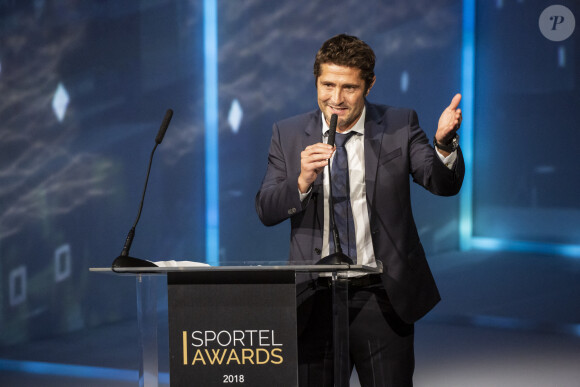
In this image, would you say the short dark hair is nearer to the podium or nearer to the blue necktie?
the blue necktie

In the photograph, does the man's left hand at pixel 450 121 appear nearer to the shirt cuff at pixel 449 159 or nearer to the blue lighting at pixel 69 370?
the shirt cuff at pixel 449 159

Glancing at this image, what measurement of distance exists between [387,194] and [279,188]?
31cm

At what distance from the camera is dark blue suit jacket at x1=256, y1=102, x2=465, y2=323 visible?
2170 millimetres

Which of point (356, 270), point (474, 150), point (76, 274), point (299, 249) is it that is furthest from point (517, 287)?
point (356, 270)

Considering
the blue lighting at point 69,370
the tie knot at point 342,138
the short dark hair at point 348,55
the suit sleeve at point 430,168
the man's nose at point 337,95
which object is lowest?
the blue lighting at point 69,370

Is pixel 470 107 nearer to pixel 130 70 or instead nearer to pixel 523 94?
pixel 523 94

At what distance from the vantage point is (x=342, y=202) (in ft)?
7.12

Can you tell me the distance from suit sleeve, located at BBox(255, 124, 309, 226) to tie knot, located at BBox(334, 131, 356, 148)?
117 mm

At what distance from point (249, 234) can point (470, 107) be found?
2.38 m

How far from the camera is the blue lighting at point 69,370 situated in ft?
14.1

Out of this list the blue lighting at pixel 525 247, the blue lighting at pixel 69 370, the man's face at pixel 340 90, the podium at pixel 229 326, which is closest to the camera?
the podium at pixel 229 326

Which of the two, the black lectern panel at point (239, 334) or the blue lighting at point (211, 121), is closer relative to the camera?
the black lectern panel at point (239, 334)

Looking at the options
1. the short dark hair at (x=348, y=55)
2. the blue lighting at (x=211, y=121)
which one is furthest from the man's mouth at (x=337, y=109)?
the blue lighting at (x=211, y=121)

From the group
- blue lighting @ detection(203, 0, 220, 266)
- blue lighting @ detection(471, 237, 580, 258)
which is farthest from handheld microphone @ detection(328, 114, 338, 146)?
blue lighting @ detection(471, 237, 580, 258)
